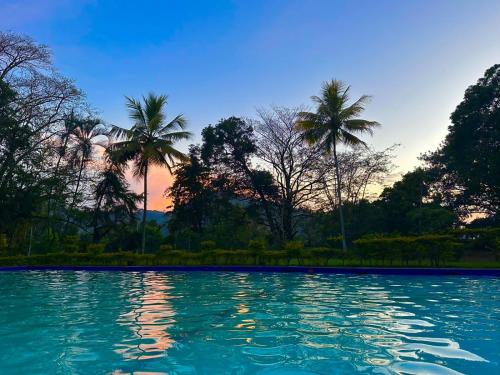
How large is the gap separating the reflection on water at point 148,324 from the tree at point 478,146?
24.1 m

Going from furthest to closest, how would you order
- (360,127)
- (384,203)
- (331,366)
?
(384,203), (360,127), (331,366)

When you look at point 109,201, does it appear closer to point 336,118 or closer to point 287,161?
point 287,161

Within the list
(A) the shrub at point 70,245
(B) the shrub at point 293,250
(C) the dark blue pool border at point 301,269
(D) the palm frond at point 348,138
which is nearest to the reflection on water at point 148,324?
(C) the dark blue pool border at point 301,269

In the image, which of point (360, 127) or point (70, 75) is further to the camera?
point (70, 75)

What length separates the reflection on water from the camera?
3.90 meters

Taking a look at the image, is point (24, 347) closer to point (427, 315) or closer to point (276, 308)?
point (276, 308)

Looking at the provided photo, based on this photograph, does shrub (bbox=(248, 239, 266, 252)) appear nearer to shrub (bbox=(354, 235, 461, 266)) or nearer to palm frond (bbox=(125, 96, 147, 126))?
shrub (bbox=(354, 235, 461, 266))

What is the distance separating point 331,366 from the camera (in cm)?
341

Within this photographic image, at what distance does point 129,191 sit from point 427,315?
23.9 m

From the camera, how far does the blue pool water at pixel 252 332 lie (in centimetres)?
347

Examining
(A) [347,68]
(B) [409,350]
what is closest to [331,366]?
(B) [409,350]

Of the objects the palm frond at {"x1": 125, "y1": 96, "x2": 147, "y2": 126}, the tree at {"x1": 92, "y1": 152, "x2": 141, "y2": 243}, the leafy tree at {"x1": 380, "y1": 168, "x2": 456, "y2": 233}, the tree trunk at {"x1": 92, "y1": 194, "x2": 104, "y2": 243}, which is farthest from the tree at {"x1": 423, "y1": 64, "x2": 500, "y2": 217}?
the tree trunk at {"x1": 92, "y1": 194, "x2": 104, "y2": 243}

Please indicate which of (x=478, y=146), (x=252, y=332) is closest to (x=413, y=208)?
(x=478, y=146)

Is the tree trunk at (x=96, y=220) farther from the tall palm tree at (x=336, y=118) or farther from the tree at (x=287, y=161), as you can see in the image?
the tall palm tree at (x=336, y=118)
